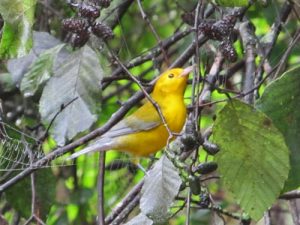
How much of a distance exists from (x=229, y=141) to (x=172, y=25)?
290 centimetres

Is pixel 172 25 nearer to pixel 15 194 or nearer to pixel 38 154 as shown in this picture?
pixel 15 194

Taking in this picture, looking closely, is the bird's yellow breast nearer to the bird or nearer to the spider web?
the bird

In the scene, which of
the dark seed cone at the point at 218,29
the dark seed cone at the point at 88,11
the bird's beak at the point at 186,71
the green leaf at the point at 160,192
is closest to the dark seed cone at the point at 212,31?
the dark seed cone at the point at 218,29

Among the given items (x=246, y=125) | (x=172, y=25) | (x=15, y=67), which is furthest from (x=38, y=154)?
(x=172, y=25)

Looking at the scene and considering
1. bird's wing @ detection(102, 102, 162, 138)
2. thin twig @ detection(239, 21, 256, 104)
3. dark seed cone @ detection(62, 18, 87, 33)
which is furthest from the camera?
bird's wing @ detection(102, 102, 162, 138)

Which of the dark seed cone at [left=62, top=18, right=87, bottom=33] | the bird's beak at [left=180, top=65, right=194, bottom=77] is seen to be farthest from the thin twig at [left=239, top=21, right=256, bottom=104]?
the dark seed cone at [left=62, top=18, right=87, bottom=33]

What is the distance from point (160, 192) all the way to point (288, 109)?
551 millimetres

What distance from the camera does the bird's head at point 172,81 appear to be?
11.0 ft

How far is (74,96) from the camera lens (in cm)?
277

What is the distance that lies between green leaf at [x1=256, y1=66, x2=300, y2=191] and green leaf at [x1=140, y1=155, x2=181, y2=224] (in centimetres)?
43

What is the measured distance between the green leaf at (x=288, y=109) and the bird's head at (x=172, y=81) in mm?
981

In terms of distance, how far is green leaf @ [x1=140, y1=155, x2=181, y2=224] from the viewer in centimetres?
197

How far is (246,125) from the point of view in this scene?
7.15 ft

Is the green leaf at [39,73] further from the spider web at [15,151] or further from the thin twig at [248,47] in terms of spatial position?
the thin twig at [248,47]
